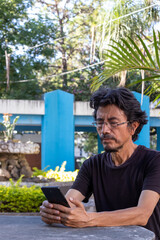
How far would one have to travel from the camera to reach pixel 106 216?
1882 millimetres

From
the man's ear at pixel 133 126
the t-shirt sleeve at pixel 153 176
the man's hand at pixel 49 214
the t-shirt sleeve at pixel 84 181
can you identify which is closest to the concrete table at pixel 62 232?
the man's hand at pixel 49 214

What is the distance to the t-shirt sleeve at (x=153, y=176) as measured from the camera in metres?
2.04

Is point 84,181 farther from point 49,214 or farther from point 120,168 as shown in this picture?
point 49,214

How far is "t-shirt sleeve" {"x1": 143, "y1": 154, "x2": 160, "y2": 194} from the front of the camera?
204 centimetres

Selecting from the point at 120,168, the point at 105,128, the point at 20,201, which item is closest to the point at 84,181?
the point at 120,168

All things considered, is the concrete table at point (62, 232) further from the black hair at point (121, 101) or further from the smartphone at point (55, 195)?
the black hair at point (121, 101)

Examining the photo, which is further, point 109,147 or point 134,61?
point 134,61

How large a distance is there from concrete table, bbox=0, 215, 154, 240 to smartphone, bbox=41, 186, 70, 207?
0.41ft

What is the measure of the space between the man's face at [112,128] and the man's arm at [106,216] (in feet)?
1.24

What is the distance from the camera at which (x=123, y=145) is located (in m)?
2.26

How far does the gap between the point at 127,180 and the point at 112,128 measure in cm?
32

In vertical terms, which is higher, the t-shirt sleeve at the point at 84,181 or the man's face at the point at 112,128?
the man's face at the point at 112,128

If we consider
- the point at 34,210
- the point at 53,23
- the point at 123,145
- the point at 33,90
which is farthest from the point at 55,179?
the point at 53,23

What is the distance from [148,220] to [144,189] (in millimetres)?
213
